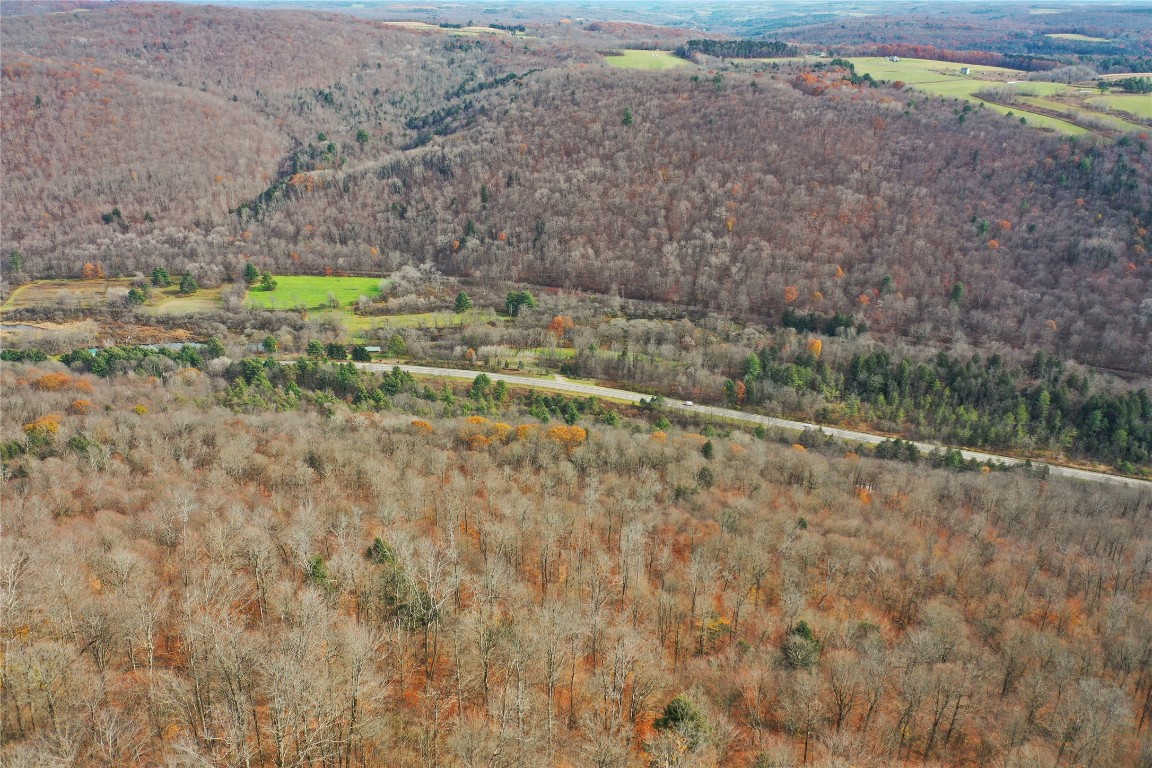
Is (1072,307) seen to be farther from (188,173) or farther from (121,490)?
(188,173)

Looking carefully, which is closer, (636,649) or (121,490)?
(636,649)

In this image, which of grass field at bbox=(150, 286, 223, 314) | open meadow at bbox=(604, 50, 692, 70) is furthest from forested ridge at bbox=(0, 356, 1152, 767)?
open meadow at bbox=(604, 50, 692, 70)

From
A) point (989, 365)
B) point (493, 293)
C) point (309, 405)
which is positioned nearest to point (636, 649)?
point (309, 405)

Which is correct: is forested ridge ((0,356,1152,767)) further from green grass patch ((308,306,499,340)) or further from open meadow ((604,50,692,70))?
open meadow ((604,50,692,70))

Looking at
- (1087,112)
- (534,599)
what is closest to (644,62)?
(1087,112)

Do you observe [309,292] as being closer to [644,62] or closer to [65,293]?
[65,293]

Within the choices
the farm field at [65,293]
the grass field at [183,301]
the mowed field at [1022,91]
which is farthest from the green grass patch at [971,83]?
the farm field at [65,293]
